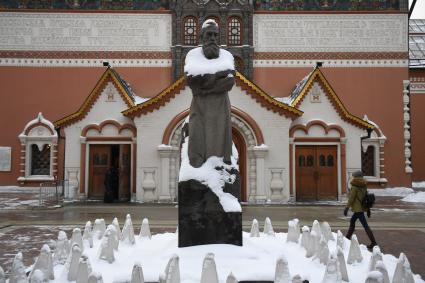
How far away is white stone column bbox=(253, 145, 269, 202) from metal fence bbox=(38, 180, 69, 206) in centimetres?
921

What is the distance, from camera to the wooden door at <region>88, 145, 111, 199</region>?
2320 centimetres

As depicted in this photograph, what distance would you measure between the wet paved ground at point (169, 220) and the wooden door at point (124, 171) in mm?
2527

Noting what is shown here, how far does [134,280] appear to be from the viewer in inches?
222

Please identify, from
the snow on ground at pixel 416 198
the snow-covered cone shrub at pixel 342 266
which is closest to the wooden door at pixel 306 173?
the snow on ground at pixel 416 198

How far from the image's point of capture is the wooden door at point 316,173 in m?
22.8

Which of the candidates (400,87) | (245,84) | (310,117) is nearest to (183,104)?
(245,84)

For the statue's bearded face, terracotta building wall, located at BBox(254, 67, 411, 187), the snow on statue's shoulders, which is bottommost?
the snow on statue's shoulders

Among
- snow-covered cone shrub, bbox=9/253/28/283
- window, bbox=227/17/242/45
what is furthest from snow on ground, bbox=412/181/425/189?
snow-covered cone shrub, bbox=9/253/28/283

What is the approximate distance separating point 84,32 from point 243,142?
1253cm

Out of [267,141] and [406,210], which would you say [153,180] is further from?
[406,210]

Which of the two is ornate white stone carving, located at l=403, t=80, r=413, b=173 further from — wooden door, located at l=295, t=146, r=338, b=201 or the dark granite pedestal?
the dark granite pedestal

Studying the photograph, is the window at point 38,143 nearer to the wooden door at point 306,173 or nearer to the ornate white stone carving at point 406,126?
the wooden door at point 306,173

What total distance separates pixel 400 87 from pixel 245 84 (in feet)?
36.8

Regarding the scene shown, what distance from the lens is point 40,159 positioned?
27.7 meters
